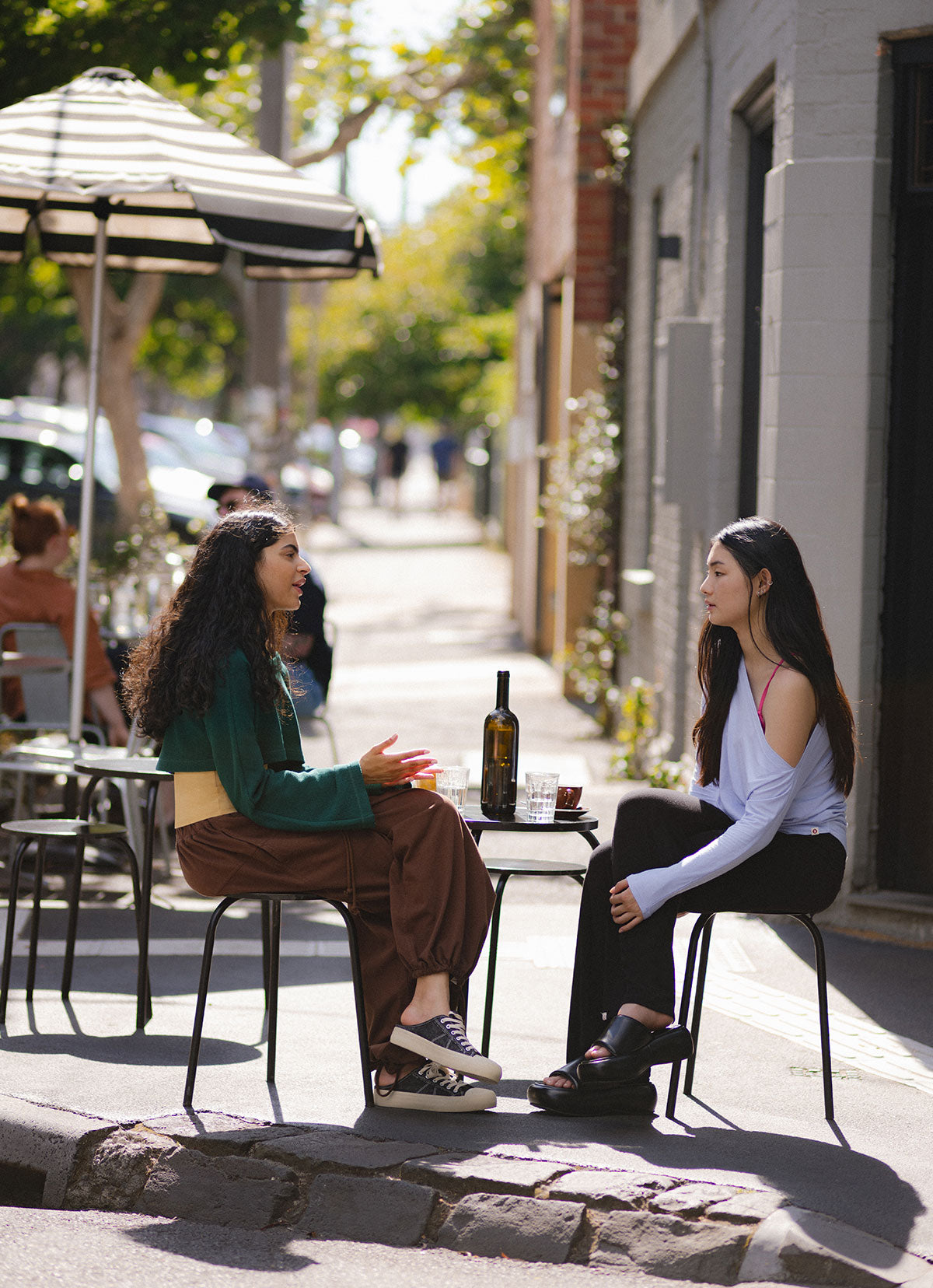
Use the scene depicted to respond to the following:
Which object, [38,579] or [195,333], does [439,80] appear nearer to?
[38,579]

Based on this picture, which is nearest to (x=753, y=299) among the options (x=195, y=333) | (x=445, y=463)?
(x=195, y=333)

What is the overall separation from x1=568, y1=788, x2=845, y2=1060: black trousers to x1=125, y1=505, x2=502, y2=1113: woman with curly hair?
30 cm

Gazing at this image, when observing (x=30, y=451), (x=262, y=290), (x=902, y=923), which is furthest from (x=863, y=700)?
(x=30, y=451)

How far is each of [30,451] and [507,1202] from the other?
54.3 feet

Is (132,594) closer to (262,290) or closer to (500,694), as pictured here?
(500,694)

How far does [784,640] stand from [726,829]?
0.54 meters

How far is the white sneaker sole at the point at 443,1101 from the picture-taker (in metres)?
4.27

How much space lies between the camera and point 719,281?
7715 millimetres

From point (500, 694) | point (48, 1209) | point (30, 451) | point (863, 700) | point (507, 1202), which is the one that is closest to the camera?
point (507, 1202)

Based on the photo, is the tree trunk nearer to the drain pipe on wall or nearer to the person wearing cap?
the person wearing cap

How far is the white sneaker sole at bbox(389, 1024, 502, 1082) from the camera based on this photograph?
4.20 metres

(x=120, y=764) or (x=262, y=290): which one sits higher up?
(x=262, y=290)

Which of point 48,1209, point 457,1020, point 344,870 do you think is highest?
point 344,870

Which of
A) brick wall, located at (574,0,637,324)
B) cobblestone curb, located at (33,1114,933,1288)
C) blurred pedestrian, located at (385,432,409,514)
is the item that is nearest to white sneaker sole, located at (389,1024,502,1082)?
cobblestone curb, located at (33,1114,933,1288)
